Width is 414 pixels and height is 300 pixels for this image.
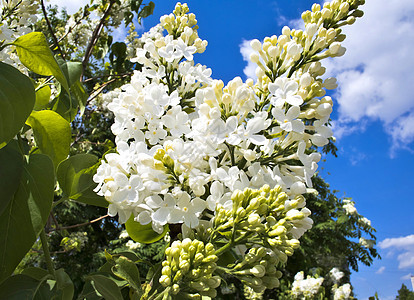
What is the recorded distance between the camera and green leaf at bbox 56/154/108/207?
2.38ft

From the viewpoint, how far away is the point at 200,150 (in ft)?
1.90

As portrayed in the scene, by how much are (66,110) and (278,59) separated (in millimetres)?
554

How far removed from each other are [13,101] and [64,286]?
33cm

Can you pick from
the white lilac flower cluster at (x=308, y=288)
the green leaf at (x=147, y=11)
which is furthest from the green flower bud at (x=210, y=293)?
the white lilac flower cluster at (x=308, y=288)

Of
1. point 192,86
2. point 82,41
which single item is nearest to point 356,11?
point 192,86

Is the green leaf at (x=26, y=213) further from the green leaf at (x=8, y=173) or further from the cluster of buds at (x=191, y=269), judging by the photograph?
the cluster of buds at (x=191, y=269)

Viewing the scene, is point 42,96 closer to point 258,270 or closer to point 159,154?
point 159,154

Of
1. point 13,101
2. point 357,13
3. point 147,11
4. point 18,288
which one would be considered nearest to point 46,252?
point 18,288

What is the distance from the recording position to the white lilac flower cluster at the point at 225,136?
58cm

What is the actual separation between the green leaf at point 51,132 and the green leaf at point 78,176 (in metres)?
0.07

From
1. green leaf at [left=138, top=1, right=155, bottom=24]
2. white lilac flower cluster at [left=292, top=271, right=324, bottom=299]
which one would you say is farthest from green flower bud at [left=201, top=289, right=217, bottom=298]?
white lilac flower cluster at [left=292, top=271, right=324, bottom=299]

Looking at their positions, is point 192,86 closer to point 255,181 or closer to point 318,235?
point 255,181

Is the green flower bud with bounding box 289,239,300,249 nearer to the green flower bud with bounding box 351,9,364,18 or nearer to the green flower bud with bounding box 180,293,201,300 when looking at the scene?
the green flower bud with bounding box 180,293,201,300

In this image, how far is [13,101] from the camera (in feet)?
1.93
